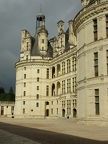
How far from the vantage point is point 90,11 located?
27000mm

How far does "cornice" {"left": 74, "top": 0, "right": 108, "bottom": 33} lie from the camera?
25.6 metres

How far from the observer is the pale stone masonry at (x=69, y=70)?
2511 cm

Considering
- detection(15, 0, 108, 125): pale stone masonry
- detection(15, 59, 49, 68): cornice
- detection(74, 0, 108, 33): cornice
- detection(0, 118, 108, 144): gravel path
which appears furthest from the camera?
detection(15, 59, 49, 68): cornice

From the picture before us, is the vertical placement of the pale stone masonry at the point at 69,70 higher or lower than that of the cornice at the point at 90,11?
lower

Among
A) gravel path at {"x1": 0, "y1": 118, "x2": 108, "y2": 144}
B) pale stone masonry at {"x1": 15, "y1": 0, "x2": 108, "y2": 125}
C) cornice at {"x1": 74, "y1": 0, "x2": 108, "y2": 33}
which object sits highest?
cornice at {"x1": 74, "y1": 0, "x2": 108, "y2": 33}

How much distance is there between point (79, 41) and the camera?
97.5ft

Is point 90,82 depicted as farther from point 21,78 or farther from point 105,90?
point 21,78

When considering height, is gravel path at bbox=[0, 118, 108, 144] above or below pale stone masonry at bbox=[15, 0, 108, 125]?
below

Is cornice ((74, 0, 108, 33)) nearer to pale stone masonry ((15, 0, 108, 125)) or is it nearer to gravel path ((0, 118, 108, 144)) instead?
pale stone masonry ((15, 0, 108, 125))

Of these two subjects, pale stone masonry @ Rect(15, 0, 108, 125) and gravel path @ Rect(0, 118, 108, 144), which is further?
pale stone masonry @ Rect(15, 0, 108, 125)

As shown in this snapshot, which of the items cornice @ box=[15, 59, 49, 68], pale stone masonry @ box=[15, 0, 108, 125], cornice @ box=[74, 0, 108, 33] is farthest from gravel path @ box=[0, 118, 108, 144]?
cornice @ box=[15, 59, 49, 68]

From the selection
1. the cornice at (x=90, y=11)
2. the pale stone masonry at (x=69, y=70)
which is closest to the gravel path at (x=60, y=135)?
the pale stone masonry at (x=69, y=70)

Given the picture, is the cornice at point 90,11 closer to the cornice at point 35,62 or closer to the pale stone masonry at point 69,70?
the pale stone masonry at point 69,70

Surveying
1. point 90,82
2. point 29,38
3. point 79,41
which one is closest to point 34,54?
point 29,38
